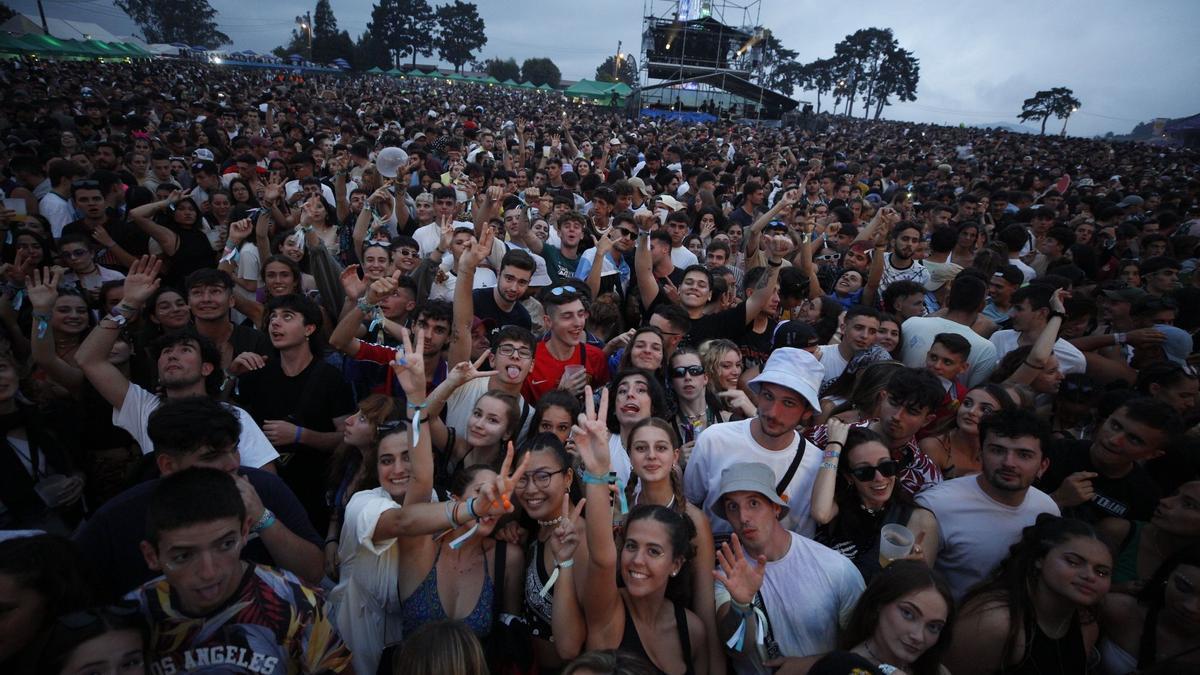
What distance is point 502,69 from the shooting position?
3684 inches

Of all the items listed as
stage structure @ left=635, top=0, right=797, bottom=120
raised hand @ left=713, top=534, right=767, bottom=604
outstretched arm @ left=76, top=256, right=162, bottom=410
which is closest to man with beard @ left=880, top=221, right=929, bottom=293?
raised hand @ left=713, top=534, right=767, bottom=604

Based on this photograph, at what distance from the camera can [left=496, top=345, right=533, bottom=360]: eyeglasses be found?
347 cm

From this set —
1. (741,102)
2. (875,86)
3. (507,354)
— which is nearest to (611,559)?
(507,354)

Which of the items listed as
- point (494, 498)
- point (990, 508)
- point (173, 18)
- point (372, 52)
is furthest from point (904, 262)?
point (173, 18)

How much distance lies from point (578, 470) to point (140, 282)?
291cm

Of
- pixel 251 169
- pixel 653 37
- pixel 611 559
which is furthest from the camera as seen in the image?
pixel 653 37

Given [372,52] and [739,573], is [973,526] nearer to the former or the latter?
[739,573]

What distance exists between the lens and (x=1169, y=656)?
2135 millimetres

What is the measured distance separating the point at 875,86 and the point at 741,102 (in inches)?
1656

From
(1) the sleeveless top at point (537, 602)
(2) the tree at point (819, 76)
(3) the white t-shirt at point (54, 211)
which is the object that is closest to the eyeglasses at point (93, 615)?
(1) the sleeveless top at point (537, 602)

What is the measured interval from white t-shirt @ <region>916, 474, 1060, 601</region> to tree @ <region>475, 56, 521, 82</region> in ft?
330

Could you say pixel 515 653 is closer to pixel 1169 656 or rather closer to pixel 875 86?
pixel 1169 656

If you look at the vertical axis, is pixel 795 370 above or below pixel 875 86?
below

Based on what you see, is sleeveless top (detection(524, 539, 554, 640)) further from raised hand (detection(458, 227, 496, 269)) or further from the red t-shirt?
raised hand (detection(458, 227, 496, 269))
